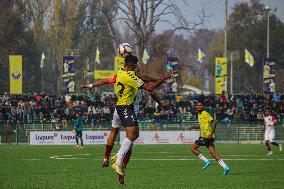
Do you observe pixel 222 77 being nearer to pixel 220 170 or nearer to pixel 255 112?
pixel 255 112

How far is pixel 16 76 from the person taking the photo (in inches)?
2197

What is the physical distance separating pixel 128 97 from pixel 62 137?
35082 millimetres

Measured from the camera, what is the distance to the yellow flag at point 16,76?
5547 centimetres

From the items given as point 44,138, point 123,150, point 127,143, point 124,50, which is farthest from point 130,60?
point 44,138

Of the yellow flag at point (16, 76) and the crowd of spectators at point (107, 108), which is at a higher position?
the yellow flag at point (16, 76)

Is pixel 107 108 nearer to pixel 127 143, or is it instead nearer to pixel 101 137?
pixel 101 137

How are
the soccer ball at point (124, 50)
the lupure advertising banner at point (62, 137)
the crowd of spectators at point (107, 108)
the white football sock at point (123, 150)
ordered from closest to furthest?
the white football sock at point (123, 150) < the soccer ball at point (124, 50) < the lupure advertising banner at point (62, 137) < the crowd of spectators at point (107, 108)

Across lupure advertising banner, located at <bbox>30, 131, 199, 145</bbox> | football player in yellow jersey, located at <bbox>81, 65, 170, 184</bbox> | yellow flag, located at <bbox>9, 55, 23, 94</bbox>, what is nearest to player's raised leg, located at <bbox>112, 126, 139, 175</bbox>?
football player in yellow jersey, located at <bbox>81, 65, 170, 184</bbox>

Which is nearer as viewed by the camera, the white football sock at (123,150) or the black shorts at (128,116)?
the white football sock at (123,150)

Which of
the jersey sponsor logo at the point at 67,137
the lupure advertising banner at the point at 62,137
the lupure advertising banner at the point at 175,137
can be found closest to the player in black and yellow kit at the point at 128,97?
the lupure advertising banner at the point at 62,137

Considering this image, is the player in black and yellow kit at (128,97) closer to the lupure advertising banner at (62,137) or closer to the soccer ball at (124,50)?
the soccer ball at (124,50)

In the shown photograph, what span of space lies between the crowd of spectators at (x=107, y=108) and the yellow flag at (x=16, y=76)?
1.98 ft

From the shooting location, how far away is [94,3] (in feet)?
281

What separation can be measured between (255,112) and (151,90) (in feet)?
137
